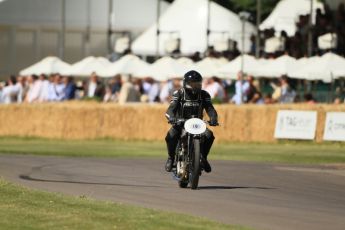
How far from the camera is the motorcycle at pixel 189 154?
63.2 ft

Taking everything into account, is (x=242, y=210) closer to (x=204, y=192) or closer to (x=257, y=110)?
(x=204, y=192)

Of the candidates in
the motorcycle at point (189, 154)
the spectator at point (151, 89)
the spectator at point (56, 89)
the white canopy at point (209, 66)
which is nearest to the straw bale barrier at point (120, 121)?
the spectator at point (56, 89)

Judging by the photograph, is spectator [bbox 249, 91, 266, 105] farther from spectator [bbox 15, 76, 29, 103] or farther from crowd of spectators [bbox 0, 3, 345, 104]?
spectator [bbox 15, 76, 29, 103]

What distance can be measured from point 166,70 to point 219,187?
23285 millimetres

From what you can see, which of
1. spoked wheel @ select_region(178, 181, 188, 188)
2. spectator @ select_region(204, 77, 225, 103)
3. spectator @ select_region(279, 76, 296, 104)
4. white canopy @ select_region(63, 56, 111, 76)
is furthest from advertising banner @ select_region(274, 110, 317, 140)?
spoked wheel @ select_region(178, 181, 188, 188)

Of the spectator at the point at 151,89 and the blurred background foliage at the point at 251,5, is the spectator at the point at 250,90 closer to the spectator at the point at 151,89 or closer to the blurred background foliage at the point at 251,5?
the spectator at the point at 151,89

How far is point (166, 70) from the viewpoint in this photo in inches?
1715

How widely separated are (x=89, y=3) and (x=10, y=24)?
10.4 feet

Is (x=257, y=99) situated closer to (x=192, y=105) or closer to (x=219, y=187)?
(x=219, y=187)

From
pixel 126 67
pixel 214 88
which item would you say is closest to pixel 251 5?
pixel 126 67

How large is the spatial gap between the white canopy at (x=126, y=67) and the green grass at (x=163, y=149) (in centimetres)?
693

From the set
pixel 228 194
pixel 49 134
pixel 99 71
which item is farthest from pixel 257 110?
pixel 228 194

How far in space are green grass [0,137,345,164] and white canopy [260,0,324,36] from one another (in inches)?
470

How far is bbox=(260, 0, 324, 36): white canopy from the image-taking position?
47.5 m
